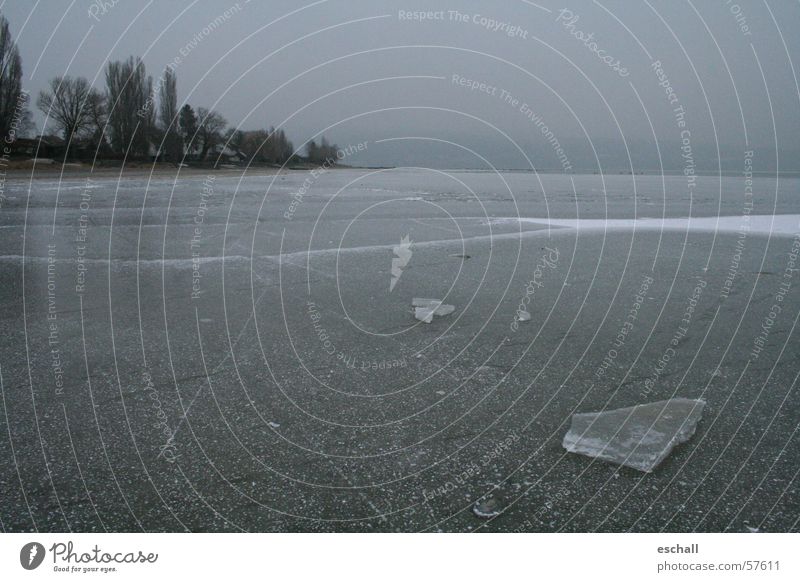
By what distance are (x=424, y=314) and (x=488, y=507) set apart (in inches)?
98.3

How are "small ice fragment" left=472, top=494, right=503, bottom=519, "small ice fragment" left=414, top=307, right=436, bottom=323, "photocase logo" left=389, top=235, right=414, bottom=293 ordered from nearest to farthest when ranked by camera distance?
"small ice fragment" left=472, top=494, right=503, bottom=519, "small ice fragment" left=414, top=307, right=436, bottom=323, "photocase logo" left=389, top=235, right=414, bottom=293

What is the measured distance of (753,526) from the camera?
2164 mm

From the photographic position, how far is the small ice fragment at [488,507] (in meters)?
2.21

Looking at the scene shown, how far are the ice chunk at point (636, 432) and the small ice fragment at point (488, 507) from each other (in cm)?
56

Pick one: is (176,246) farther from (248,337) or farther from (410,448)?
(410,448)

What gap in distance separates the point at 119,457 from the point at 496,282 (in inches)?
160

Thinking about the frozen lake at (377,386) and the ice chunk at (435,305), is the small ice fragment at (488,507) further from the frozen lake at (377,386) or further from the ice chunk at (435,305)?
the ice chunk at (435,305)

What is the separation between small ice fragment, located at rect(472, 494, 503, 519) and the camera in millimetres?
2207

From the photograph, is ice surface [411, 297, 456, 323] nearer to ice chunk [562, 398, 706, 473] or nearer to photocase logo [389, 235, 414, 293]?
photocase logo [389, 235, 414, 293]

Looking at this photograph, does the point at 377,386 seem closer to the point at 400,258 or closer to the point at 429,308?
the point at 429,308
